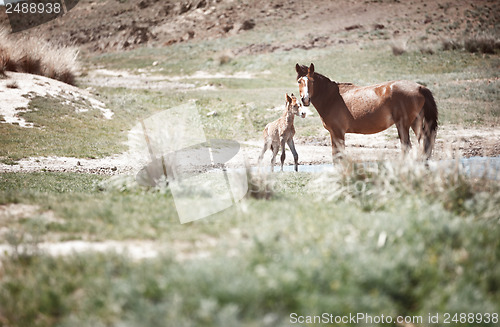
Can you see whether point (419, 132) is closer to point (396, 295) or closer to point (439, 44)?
point (396, 295)

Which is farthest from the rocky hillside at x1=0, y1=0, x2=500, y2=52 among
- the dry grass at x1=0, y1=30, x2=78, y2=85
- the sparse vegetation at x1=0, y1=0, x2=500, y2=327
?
the sparse vegetation at x1=0, y1=0, x2=500, y2=327

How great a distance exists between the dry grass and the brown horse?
16.9 metres

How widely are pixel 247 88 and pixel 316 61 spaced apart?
10.8m

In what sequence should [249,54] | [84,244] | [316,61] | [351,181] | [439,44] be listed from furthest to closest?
[249,54]
[316,61]
[439,44]
[351,181]
[84,244]

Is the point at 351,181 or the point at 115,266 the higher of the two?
the point at 115,266

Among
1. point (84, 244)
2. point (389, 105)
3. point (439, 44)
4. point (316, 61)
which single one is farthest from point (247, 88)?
point (84, 244)

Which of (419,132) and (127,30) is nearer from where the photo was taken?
(419,132)

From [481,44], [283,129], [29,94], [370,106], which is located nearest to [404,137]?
[370,106]

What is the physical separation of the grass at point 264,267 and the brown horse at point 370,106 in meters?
4.21

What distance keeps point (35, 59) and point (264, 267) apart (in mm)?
23315

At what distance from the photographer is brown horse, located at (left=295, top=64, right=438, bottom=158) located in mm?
10461

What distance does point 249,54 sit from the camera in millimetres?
53125

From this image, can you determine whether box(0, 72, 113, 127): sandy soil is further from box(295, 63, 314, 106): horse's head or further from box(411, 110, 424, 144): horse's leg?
box(411, 110, 424, 144): horse's leg

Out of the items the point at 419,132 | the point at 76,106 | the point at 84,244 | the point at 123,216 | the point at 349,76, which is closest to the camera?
the point at 84,244
